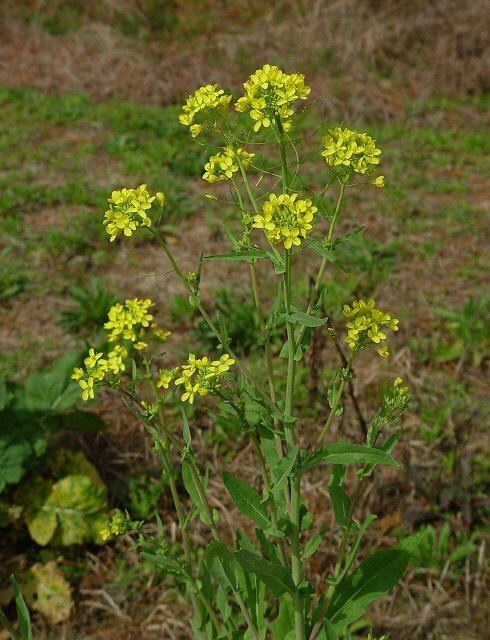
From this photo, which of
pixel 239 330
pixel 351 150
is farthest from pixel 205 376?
pixel 239 330

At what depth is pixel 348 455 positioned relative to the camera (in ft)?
4.84

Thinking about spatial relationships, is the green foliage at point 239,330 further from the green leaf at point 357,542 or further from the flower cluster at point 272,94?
the flower cluster at point 272,94

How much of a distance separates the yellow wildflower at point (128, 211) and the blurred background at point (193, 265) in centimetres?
19

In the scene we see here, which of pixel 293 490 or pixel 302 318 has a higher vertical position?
pixel 302 318

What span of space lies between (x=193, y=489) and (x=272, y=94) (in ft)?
3.43

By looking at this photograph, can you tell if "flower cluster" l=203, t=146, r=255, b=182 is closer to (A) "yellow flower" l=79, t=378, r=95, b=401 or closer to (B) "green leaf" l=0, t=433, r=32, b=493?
(A) "yellow flower" l=79, t=378, r=95, b=401

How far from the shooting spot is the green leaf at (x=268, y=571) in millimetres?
1458

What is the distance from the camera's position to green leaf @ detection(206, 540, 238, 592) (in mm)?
1594

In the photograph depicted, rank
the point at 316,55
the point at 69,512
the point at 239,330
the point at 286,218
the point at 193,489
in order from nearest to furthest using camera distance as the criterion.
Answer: the point at 286,218 → the point at 193,489 → the point at 69,512 → the point at 239,330 → the point at 316,55

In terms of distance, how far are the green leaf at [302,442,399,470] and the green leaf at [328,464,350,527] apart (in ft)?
0.73

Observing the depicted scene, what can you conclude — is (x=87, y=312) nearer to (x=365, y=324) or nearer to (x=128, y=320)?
(x=128, y=320)

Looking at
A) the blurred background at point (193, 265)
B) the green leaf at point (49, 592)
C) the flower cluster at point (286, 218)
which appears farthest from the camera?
the blurred background at point (193, 265)

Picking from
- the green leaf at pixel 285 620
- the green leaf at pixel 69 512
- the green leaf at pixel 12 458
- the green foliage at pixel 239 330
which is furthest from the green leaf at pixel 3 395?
the green leaf at pixel 285 620

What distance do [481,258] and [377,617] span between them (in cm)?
256
